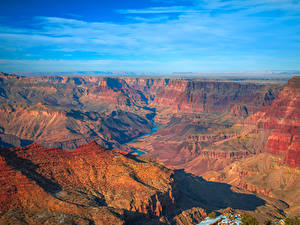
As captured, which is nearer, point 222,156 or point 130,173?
point 130,173

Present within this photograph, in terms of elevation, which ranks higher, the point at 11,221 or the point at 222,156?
the point at 11,221

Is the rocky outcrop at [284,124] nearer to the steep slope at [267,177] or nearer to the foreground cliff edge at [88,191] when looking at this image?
the steep slope at [267,177]

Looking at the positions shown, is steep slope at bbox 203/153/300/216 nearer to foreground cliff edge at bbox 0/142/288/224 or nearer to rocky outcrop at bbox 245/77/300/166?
rocky outcrop at bbox 245/77/300/166

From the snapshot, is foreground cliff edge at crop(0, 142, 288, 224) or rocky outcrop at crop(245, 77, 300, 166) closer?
foreground cliff edge at crop(0, 142, 288, 224)

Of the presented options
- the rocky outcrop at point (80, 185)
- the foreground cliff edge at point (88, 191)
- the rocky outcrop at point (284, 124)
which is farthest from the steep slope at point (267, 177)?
the rocky outcrop at point (80, 185)

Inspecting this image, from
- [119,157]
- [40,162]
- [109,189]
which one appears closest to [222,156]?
[119,157]

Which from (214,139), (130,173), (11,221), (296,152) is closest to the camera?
(11,221)

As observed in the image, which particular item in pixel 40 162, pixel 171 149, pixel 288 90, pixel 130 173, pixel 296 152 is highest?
pixel 288 90

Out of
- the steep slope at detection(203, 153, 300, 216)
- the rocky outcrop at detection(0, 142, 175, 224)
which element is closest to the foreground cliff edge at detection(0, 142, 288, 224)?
the rocky outcrop at detection(0, 142, 175, 224)

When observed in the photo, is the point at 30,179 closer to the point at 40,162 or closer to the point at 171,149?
the point at 40,162
